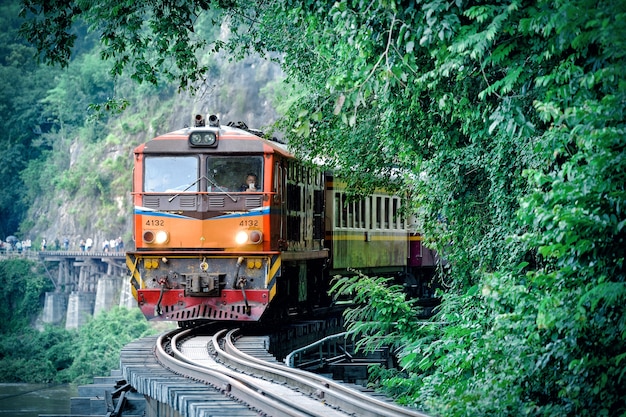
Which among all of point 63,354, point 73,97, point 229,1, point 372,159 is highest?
point 73,97

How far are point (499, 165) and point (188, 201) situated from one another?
235 inches

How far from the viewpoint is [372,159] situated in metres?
18.9

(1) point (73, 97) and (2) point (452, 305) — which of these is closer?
(2) point (452, 305)

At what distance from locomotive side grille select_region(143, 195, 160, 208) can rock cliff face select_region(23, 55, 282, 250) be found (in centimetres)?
5239

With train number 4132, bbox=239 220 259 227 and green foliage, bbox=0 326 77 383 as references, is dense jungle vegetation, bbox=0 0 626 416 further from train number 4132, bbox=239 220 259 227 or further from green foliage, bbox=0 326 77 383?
green foliage, bbox=0 326 77 383

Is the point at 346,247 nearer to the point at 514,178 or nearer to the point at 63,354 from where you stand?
the point at 514,178

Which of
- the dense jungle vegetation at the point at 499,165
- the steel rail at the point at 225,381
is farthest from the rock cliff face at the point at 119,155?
the steel rail at the point at 225,381

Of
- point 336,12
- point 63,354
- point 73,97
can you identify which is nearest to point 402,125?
point 336,12

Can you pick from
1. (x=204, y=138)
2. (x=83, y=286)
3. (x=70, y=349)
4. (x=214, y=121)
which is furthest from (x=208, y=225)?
(x=83, y=286)

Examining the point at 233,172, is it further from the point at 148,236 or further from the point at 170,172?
the point at 148,236

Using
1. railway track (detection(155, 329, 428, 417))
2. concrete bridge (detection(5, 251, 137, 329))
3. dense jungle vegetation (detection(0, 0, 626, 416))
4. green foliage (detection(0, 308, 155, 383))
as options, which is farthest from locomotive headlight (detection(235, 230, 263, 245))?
concrete bridge (detection(5, 251, 137, 329))

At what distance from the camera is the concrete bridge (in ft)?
222

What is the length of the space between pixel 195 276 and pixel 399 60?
19.7 feet

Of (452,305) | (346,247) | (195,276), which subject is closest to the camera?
(452,305)
